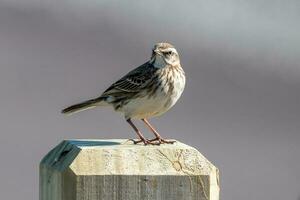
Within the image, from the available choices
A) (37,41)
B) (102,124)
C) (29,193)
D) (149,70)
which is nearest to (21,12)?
(37,41)

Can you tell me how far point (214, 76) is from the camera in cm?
1756

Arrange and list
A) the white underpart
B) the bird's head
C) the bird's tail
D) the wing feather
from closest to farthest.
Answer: the white underpart, the bird's tail, the wing feather, the bird's head

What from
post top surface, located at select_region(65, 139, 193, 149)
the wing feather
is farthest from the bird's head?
post top surface, located at select_region(65, 139, 193, 149)

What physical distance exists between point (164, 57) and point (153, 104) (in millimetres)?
A: 827

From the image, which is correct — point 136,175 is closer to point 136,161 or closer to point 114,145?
point 136,161

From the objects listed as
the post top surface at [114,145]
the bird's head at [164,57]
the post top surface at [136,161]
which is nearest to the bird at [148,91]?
the bird's head at [164,57]

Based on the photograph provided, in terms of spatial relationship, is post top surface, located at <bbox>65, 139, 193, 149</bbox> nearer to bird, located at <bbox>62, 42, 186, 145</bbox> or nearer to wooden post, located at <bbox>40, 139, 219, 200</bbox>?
wooden post, located at <bbox>40, 139, 219, 200</bbox>

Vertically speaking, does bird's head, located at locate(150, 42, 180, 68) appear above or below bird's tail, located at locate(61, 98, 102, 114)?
above

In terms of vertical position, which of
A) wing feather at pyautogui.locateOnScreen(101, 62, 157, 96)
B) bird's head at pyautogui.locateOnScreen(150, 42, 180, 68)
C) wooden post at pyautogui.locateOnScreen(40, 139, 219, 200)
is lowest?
wooden post at pyautogui.locateOnScreen(40, 139, 219, 200)

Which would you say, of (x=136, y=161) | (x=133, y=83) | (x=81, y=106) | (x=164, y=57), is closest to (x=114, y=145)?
(x=136, y=161)

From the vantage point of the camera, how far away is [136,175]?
13.1ft

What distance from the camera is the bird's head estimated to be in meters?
8.11

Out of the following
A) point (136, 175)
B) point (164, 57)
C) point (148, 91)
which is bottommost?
point (136, 175)

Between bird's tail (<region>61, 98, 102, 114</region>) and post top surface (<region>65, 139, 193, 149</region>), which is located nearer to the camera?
post top surface (<region>65, 139, 193, 149</region>)
